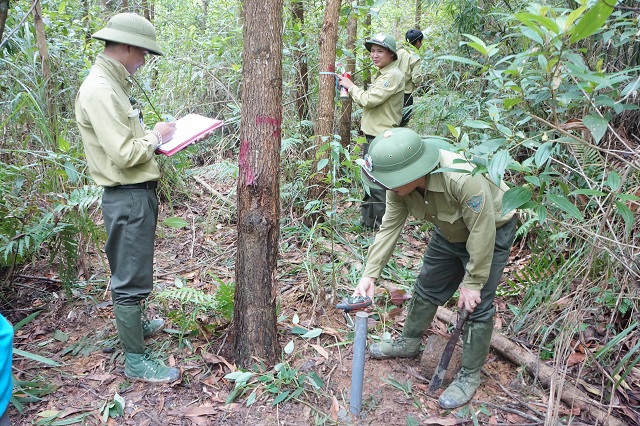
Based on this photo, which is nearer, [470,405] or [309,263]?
[470,405]

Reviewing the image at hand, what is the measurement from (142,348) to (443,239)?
6.85 feet

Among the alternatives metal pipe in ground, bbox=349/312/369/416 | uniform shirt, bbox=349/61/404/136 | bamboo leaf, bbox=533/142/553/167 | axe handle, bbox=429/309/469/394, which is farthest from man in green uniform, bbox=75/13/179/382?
uniform shirt, bbox=349/61/404/136

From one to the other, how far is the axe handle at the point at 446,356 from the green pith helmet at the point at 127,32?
2.52 meters

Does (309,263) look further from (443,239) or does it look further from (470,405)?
(470,405)

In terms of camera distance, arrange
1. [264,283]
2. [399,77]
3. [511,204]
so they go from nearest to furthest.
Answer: [511,204] < [264,283] < [399,77]

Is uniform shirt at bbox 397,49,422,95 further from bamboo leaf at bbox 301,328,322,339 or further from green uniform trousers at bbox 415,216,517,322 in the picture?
bamboo leaf at bbox 301,328,322,339

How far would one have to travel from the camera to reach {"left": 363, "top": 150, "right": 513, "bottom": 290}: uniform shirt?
2645mm

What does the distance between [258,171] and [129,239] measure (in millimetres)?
916

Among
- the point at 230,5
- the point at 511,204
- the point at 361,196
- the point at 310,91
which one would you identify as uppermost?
the point at 230,5

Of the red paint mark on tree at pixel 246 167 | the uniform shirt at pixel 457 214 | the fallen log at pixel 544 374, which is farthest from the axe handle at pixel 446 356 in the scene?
the red paint mark on tree at pixel 246 167

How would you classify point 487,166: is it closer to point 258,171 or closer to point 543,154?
point 543,154

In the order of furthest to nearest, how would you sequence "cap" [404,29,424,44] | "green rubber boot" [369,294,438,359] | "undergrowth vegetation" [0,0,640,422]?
1. "cap" [404,29,424,44]
2. "green rubber boot" [369,294,438,359]
3. "undergrowth vegetation" [0,0,640,422]

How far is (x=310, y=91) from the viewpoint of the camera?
545cm

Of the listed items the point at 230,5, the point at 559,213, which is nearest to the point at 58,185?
the point at 559,213
